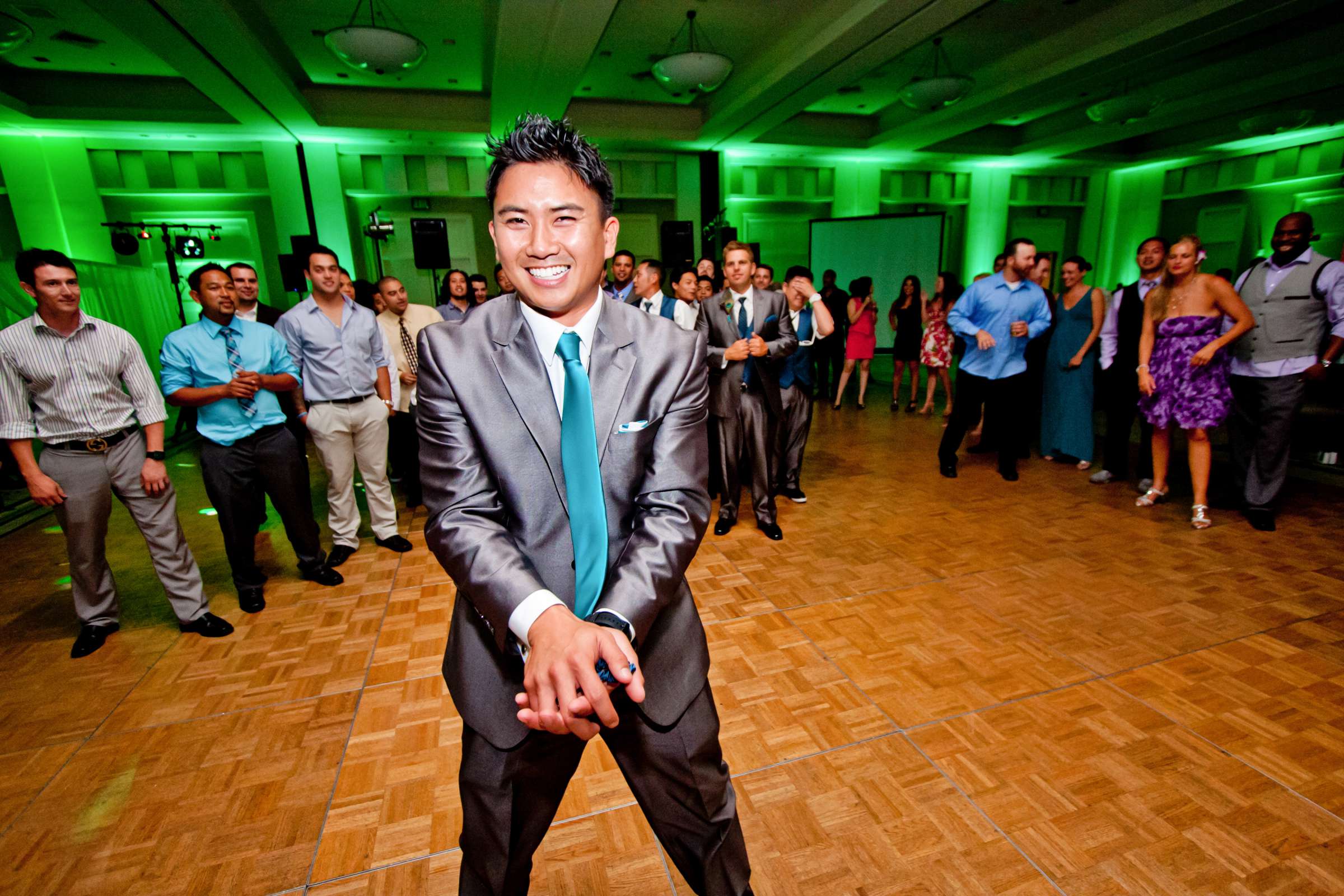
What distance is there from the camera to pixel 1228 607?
2797mm

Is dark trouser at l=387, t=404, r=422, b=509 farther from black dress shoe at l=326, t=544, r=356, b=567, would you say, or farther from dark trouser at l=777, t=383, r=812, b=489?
dark trouser at l=777, t=383, r=812, b=489

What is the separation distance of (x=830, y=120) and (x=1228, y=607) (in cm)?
1064

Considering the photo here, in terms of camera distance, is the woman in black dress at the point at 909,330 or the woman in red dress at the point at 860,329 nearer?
the woman in black dress at the point at 909,330

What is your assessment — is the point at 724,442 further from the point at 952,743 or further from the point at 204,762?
the point at 204,762

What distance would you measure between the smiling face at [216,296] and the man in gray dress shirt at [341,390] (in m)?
0.41

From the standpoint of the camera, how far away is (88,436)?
8.44 feet

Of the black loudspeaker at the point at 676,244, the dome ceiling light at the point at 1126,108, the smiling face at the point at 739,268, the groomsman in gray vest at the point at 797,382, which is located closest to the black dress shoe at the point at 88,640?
the smiling face at the point at 739,268

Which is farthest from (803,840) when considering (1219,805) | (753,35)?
(753,35)

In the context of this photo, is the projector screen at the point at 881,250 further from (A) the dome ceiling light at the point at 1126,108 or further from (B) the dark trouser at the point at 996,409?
(B) the dark trouser at the point at 996,409

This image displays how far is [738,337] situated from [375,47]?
196 inches

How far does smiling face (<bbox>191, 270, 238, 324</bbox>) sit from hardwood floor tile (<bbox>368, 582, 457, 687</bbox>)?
1.63m

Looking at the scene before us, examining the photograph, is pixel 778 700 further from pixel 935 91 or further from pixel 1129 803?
pixel 935 91

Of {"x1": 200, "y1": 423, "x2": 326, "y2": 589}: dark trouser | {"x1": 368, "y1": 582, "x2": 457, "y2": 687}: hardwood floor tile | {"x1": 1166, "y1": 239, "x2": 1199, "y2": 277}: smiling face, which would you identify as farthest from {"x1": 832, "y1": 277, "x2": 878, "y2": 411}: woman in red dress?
{"x1": 200, "y1": 423, "x2": 326, "y2": 589}: dark trouser

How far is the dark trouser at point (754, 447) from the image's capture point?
12.5 ft
